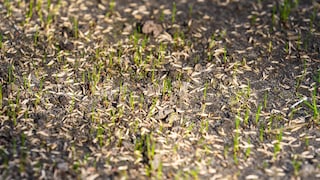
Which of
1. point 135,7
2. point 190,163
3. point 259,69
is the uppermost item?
point 135,7

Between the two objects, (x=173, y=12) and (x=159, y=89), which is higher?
(x=173, y=12)

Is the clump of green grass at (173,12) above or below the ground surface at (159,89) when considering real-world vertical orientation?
above

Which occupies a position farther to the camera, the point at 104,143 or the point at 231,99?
the point at 231,99

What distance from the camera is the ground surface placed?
6.16 meters

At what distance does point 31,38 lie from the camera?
7.63 metres

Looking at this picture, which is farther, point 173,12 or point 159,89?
point 173,12

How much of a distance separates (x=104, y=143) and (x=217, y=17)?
2679 millimetres

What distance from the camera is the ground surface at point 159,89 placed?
616cm

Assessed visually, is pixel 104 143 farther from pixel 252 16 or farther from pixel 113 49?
pixel 252 16

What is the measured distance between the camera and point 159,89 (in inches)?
275

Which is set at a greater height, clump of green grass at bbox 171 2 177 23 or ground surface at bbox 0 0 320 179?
clump of green grass at bbox 171 2 177 23

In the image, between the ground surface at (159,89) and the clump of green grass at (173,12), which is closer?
the ground surface at (159,89)

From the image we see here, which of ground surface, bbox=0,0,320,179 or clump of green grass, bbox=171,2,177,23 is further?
clump of green grass, bbox=171,2,177,23

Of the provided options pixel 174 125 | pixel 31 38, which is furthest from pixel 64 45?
pixel 174 125
